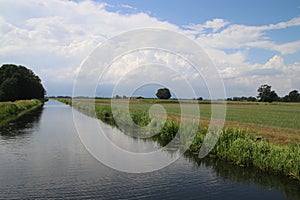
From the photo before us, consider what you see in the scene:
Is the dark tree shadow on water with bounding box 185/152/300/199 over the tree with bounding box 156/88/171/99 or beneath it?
beneath

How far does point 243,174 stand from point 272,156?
143 cm

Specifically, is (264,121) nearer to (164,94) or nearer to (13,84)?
(13,84)

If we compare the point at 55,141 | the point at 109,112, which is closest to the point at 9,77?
the point at 109,112

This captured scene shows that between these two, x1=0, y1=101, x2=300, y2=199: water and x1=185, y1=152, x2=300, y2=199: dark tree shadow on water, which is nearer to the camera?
x1=0, y1=101, x2=300, y2=199: water

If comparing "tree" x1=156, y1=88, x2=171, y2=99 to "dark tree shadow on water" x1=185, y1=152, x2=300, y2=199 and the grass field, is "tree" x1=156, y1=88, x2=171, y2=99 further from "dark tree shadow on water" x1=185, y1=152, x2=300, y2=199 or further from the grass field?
"dark tree shadow on water" x1=185, y1=152, x2=300, y2=199

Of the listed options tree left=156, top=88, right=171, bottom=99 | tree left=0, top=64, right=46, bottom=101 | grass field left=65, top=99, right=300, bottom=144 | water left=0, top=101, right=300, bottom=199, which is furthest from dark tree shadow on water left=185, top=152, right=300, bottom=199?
tree left=156, top=88, right=171, bottom=99

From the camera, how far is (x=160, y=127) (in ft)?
80.5

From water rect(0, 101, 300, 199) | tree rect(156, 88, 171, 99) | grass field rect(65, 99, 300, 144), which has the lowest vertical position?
water rect(0, 101, 300, 199)

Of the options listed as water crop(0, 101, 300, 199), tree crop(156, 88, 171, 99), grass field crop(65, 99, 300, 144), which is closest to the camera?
water crop(0, 101, 300, 199)

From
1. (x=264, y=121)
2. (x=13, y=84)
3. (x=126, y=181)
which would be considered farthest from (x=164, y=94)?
(x=126, y=181)

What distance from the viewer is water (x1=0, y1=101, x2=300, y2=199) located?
10.6 m

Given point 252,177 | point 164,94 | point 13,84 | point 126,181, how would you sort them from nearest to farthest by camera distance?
point 126,181, point 252,177, point 13,84, point 164,94

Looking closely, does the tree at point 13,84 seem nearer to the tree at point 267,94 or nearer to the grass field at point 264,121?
the grass field at point 264,121

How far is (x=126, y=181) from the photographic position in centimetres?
1204
